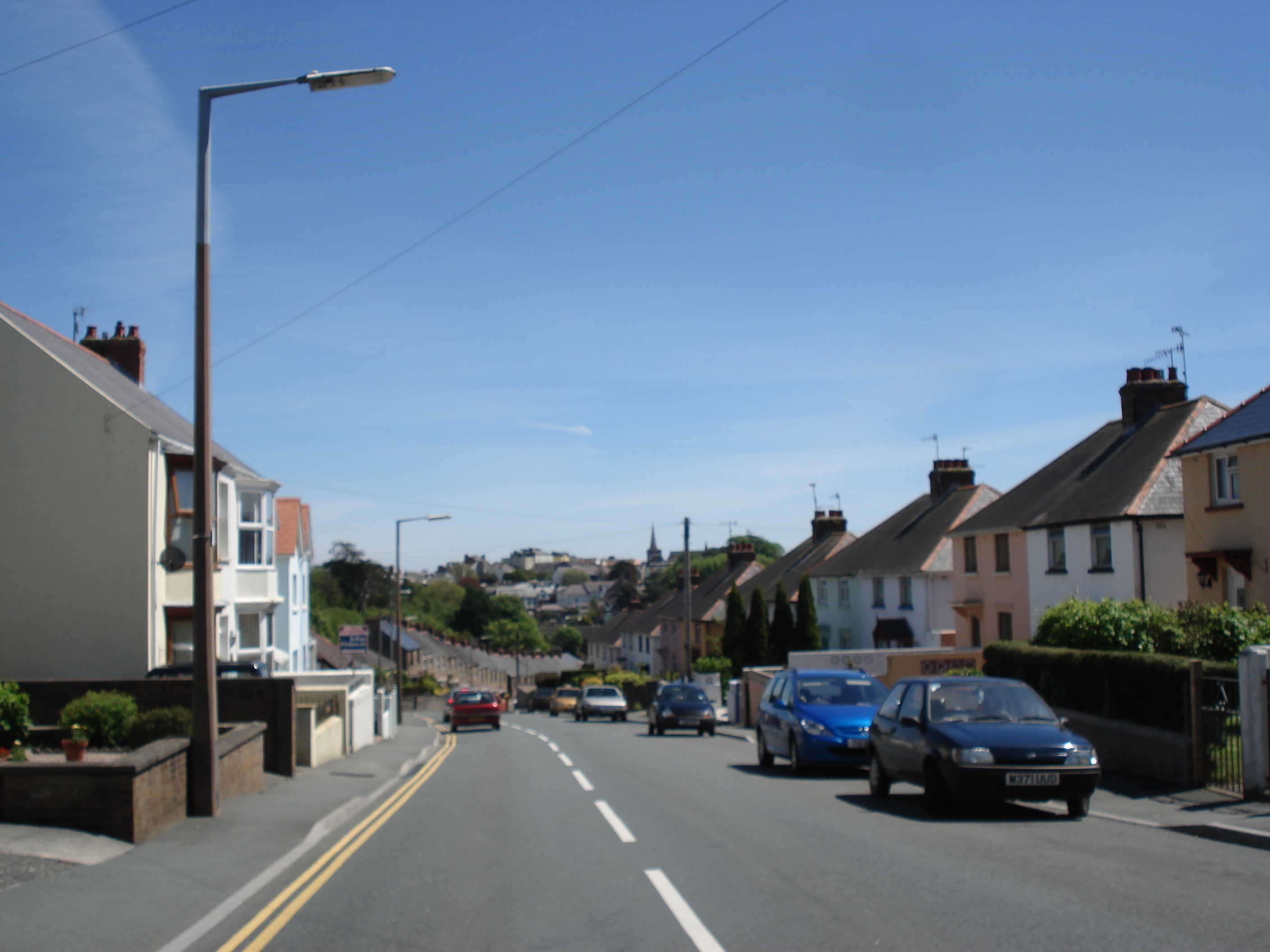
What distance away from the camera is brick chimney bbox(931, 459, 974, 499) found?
159ft

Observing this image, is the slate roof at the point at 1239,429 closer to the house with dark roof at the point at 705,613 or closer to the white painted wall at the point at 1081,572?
the white painted wall at the point at 1081,572

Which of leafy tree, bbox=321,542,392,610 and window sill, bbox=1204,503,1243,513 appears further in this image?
leafy tree, bbox=321,542,392,610

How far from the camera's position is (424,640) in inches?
3900

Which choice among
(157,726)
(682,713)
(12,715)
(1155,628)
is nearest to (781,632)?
(682,713)

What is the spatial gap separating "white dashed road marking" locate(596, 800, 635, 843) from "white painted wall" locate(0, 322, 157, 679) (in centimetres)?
1234

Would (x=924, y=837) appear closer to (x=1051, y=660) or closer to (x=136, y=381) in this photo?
(x=1051, y=660)

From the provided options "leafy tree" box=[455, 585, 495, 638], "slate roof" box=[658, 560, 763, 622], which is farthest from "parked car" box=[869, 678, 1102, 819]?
"leafy tree" box=[455, 585, 495, 638]

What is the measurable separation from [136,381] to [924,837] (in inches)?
1039

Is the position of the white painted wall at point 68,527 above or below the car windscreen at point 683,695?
above

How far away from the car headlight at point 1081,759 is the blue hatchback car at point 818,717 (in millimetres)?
4638

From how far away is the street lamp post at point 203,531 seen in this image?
1191 centimetres

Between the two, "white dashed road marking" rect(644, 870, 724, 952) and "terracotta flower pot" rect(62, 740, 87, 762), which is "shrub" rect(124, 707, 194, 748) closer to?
"terracotta flower pot" rect(62, 740, 87, 762)

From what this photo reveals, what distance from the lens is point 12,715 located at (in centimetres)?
1431

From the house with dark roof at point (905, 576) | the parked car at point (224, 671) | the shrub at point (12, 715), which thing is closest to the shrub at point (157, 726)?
the shrub at point (12, 715)
